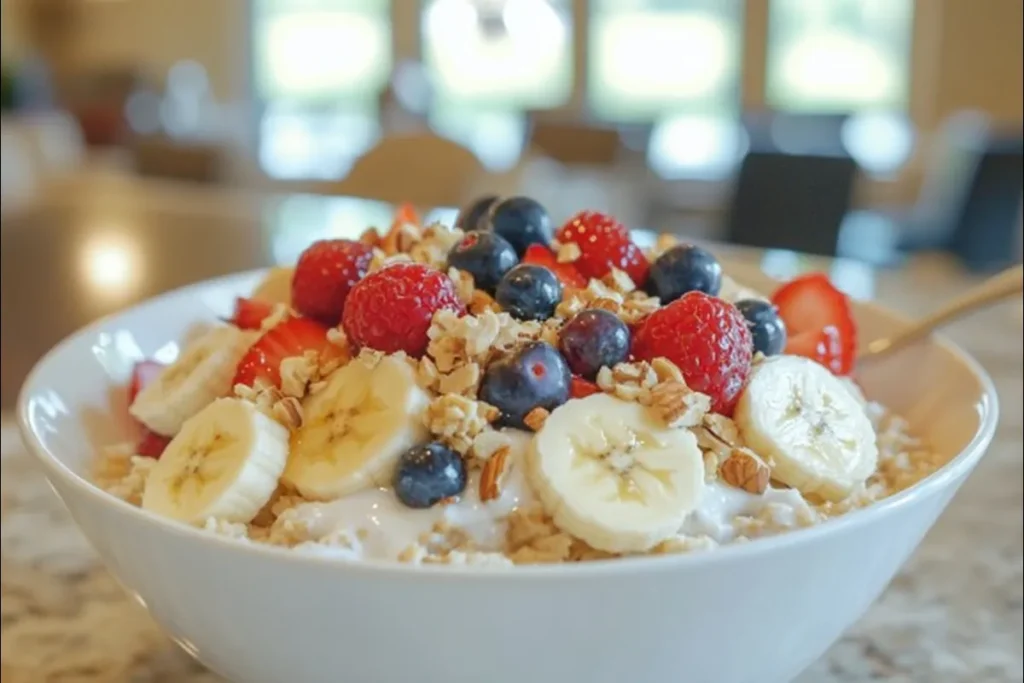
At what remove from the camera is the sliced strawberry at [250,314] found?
0.74 metres

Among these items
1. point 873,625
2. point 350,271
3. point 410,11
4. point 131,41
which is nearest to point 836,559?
point 873,625

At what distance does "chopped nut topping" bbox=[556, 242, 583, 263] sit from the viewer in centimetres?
71

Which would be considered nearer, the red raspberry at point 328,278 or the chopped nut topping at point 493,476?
the chopped nut topping at point 493,476

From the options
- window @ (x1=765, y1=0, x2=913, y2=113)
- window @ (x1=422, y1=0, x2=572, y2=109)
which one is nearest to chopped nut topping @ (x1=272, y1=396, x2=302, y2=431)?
window @ (x1=765, y1=0, x2=913, y2=113)

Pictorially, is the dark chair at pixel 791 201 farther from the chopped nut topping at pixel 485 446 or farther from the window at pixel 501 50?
the chopped nut topping at pixel 485 446

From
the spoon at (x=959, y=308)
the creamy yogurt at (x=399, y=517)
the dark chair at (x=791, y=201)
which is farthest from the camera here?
the dark chair at (x=791, y=201)

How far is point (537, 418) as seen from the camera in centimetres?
54

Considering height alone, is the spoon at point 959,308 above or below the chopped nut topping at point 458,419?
below

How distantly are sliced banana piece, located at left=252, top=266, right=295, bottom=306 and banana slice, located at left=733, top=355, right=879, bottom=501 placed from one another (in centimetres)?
34

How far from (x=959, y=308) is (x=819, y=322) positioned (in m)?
0.09

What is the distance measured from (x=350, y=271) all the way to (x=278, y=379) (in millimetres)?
93

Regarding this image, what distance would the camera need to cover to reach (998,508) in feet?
2.67

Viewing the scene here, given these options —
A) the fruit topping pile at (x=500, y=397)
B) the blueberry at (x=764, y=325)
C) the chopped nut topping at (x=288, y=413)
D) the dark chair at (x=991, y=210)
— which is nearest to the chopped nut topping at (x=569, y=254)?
the fruit topping pile at (x=500, y=397)

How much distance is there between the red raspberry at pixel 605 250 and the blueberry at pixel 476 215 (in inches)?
2.5
